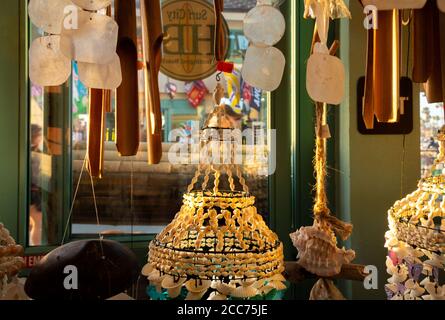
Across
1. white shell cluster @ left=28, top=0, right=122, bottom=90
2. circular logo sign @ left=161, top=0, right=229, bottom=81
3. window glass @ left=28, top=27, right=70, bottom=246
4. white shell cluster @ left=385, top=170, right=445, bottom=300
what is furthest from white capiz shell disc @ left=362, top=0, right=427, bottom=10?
window glass @ left=28, top=27, right=70, bottom=246

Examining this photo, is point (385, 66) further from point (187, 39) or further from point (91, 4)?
point (187, 39)

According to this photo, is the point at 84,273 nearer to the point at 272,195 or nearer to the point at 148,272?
the point at 148,272

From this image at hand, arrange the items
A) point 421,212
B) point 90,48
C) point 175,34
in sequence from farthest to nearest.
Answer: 1. point 175,34
2. point 421,212
3. point 90,48

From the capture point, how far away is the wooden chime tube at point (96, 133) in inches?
29.1

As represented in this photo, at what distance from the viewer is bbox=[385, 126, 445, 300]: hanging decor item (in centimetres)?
95

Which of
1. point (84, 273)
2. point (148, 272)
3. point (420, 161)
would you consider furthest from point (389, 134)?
point (84, 273)

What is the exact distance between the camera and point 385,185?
5.24 ft

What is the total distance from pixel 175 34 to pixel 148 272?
1.12 m

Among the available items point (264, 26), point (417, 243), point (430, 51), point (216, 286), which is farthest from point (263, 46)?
point (417, 243)

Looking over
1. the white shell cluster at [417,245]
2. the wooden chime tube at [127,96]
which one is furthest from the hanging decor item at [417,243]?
the wooden chime tube at [127,96]

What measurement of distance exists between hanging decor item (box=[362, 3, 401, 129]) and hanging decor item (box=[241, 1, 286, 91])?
143 millimetres

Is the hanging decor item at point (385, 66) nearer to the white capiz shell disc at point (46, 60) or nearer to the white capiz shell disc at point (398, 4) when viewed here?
the white capiz shell disc at point (398, 4)

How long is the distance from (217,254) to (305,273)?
0.38 meters

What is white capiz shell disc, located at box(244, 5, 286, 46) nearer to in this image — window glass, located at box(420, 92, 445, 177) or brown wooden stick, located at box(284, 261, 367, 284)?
brown wooden stick, located at box(284, 261, 367, 284)
